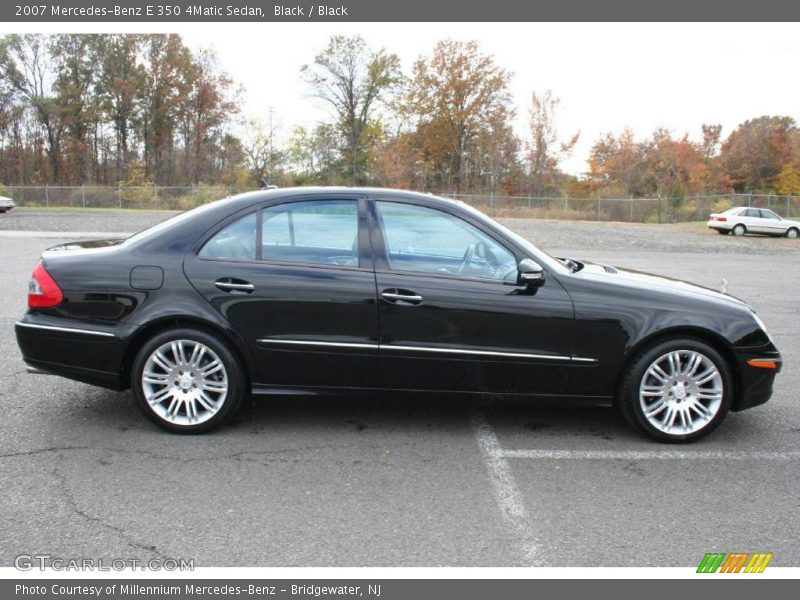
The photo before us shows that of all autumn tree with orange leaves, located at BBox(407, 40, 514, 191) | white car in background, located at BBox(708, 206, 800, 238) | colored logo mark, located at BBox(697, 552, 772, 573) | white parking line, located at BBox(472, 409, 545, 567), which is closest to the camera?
colored logo mark, located at BBox(697, 552, 772, 573)

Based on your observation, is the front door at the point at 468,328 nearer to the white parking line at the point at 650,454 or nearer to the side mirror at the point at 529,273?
the side mirror at the point at 529,273

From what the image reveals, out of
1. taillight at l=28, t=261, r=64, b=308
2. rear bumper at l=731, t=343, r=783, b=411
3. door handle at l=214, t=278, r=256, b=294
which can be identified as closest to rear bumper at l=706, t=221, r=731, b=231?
rear bumper at l=731, t=343, r=783, b=411

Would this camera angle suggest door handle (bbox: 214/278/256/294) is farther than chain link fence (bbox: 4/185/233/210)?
No

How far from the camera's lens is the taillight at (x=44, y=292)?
4.55m

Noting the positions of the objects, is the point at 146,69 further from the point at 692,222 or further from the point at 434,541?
the point at 434,541

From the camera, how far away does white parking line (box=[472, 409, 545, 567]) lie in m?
3.25

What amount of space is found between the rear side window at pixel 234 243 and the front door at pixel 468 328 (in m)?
0.81

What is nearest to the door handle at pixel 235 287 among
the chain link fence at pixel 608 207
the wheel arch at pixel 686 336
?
the wheel arch at pixel 686 336

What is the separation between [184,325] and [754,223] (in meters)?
32.1

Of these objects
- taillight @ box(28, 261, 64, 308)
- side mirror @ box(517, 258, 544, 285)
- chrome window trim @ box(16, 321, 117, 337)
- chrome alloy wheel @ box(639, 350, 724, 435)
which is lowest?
chrome alloy wheel @ box(639, 350, 724, 435)

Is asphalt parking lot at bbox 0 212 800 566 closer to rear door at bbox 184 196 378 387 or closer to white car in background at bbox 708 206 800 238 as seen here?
rear door at bbox 184 196 378 387

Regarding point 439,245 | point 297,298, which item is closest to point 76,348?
point 297,298

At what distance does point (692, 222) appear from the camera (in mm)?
42375

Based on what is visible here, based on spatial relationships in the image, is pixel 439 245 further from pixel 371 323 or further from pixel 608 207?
pixel 608 207
